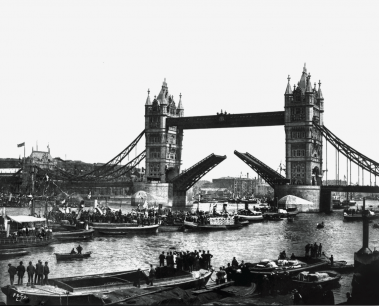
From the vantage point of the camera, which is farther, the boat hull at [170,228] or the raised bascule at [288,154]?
the raised bascule at [288,154]

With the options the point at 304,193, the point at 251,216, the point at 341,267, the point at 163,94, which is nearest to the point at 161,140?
the point at 163,94

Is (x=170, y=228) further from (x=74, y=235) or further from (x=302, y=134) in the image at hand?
(x=302, y=134)

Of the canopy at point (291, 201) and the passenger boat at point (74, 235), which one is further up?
the canopy at point (291, 201)

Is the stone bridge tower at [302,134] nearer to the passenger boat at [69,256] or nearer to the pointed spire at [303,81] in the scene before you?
the pointed spire at [303,81]

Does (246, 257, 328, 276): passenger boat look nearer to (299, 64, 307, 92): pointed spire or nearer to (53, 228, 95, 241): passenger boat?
(53, 228, 95, 241): passenger boat

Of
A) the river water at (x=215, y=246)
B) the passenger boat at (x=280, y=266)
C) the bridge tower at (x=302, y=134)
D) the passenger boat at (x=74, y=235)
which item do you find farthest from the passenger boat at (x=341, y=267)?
the bridge tower at (x=302, y=134)

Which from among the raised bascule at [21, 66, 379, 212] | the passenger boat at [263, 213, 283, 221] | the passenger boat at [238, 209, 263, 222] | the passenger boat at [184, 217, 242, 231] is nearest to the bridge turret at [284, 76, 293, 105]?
the raised bascule at [21, 66, 379, 212]

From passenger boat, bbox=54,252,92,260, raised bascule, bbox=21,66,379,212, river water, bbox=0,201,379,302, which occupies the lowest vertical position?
river water, bbox=0,201,379,302
